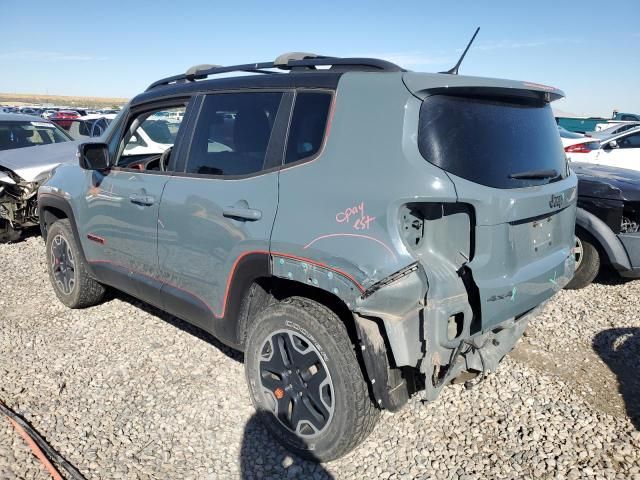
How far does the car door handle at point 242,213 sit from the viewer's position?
263 cm

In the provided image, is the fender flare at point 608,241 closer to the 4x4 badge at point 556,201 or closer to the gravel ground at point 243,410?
the gravel ground at point 243,410

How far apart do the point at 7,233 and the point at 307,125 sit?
6.26 meters

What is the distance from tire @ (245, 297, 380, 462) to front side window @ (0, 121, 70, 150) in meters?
7.01

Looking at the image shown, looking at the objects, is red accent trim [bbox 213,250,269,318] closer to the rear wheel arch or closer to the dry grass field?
the rear wheel arch

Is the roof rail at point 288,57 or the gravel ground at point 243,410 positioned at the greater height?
the roof rail at point 288,57

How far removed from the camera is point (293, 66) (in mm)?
2941

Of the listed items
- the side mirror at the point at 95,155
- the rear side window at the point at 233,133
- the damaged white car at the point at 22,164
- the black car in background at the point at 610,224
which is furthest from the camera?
the damaged white car at the point at 22,164

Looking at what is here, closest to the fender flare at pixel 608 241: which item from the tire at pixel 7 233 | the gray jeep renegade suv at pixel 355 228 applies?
the gray jeep renegade suv at pixel 355 228

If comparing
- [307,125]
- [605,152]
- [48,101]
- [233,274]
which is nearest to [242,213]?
[233,274]

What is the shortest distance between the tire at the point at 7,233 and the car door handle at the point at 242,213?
571 cm

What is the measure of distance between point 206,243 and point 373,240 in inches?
46.1

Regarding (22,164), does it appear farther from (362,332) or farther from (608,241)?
(608,241)

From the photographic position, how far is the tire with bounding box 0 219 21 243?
23.1ft

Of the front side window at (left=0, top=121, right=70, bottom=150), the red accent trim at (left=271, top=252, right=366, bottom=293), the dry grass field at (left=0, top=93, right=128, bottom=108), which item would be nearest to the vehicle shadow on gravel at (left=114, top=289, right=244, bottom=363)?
the red accent trim at (left=271, top=252, right=366, bottom=293)
